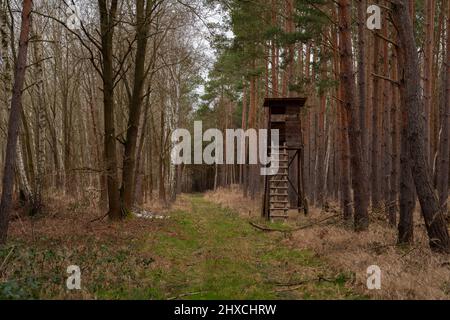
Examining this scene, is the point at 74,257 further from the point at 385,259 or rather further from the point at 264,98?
the point at 264,98

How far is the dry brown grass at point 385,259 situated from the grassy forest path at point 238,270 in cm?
35

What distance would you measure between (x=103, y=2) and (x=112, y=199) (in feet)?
20.6

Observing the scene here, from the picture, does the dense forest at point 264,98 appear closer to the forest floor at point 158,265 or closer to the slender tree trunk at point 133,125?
the slender tree trunk at point 133,125

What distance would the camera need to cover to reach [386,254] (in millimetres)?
8164

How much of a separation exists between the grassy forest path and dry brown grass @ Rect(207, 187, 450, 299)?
1.16 ft

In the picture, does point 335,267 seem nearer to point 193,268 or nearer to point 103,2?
point 193,268

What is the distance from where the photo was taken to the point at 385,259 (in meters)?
7.58

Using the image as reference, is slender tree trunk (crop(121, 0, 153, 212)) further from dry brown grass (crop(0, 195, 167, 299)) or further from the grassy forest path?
the grassy forest path

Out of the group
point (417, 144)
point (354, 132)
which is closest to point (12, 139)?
point (417, 144)

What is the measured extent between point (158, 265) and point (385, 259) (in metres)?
4.38

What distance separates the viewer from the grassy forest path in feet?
21.1

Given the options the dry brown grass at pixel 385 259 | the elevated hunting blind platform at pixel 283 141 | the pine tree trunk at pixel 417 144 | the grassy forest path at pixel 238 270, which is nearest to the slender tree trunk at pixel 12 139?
the grassy forest path at pixel 238 270

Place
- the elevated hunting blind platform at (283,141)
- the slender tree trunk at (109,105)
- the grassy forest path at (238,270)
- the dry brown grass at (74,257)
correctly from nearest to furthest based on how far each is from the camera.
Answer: the dry brown grass at (74,257), the grassy forest path at (238,270), the slender tree trunk at (109,105), the elevated hunting blind platform at (283,141)

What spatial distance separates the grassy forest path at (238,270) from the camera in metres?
6.43
